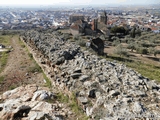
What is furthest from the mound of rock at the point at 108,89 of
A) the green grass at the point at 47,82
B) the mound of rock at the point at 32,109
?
the mound of rock at the point at 32,109

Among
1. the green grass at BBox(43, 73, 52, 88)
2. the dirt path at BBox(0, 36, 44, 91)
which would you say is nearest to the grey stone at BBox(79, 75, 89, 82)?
the green grass at BBox(43, 73, 52, 88)

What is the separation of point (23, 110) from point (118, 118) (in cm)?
403

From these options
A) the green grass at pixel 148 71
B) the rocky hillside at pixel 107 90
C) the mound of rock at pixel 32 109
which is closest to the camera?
the rocky hillside at pixel 107 90

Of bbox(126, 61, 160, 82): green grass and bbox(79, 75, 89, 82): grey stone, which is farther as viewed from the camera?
bbox(126, 61, 160, 82): green grass

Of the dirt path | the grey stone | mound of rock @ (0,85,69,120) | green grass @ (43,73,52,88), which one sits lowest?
the dirt path

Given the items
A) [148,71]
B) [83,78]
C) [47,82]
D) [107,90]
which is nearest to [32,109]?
[83,78]

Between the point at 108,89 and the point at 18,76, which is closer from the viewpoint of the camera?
the point at 108,89

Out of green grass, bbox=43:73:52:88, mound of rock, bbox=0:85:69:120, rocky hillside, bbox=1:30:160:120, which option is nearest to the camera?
rocky hillside, bbox=1:30:160:120

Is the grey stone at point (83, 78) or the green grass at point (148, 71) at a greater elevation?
the grey stone at point (83, 78)

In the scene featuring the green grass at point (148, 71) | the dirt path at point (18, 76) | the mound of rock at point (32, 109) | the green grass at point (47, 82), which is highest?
the mound of rock at point (32, 109)

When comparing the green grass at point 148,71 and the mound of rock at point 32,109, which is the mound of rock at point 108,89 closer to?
the mound of rock at point 32,109

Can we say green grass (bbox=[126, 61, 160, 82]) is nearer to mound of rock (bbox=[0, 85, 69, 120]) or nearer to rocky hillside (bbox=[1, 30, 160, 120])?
rocky hillside (bbox=[1, 30, 160, 120])

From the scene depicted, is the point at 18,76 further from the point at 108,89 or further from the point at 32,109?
the point at 108,89

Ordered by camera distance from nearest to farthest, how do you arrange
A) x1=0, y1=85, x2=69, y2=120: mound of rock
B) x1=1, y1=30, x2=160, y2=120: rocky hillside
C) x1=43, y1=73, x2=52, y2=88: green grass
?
x1=1, y1=30, x2=160, y2=120: rocky hillside → x1=0, y1=85, x2=69, y2=120: mound of rock → x1=43, y1=73, x2=52, y2=88: green grass
